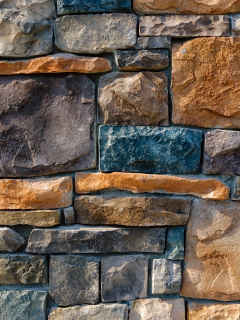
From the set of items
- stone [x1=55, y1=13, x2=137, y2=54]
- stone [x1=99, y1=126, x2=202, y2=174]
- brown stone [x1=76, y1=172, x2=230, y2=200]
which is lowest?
brown stone [x1=76, y1=172, x2=230, y2=200]

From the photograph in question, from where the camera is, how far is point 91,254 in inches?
51.1

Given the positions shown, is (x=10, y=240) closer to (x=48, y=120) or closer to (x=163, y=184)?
(x=48, y=120)

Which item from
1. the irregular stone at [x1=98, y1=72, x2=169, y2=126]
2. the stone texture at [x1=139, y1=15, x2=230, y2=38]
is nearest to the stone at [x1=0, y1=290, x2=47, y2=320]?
the irregular stone at [x1=98, y1=72, x2=169, y2=126]

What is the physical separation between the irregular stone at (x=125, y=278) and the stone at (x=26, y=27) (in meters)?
0.95

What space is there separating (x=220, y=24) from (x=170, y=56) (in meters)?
0.23

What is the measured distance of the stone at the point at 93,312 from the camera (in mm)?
1276

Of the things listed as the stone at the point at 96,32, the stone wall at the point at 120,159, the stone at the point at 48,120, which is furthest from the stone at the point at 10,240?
the stone at the point at 96,32

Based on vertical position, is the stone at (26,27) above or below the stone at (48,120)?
above

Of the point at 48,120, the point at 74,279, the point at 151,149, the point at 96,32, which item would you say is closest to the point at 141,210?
the point at 151,149

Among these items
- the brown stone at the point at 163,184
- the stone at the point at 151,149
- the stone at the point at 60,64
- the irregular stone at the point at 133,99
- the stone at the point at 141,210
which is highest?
the stone at the point at 60,64

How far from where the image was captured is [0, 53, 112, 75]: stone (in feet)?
4.05

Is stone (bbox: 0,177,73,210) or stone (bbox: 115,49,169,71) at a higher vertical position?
stone (bbox: 115,49,169,71)

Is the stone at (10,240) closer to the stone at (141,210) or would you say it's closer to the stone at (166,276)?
the stone at (141,210)

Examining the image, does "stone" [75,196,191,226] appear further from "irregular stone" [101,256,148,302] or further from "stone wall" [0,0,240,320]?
"irregular stone" [101,256,148,302]
